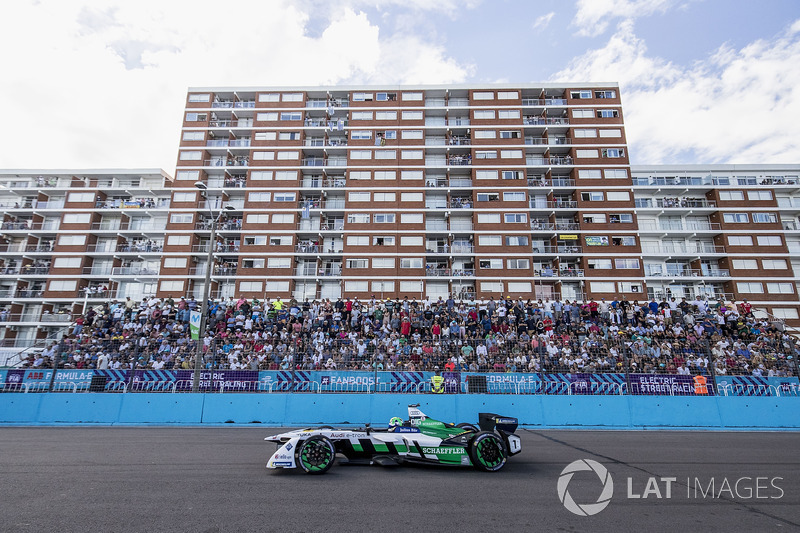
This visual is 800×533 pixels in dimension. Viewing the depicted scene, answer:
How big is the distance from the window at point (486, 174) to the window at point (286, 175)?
18921 mm

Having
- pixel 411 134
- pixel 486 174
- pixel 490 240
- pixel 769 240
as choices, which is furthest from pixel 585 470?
pixel 769 240

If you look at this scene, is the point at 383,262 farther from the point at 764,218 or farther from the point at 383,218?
the point at 764,218

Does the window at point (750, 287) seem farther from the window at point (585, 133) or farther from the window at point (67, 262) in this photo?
the window at point (67, 262)

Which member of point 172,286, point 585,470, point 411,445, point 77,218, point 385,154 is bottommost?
point 585,470

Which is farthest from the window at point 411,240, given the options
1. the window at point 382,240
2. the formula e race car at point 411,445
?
the formula e race car at point 411,445

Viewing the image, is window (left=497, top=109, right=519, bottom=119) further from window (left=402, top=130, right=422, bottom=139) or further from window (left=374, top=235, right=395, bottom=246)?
window (left=374, top=235, right=395, bottom=246)

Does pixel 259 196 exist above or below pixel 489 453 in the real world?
above

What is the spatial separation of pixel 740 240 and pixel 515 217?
2329cm

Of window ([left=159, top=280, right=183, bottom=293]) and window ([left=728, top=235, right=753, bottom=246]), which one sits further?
window ([left=728, top=235, right=753, bottom=246])

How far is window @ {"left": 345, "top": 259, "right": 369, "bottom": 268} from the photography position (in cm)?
4153

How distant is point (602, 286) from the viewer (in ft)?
131

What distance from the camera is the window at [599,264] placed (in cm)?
4047

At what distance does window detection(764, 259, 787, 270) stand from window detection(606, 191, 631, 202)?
1499 centimetres

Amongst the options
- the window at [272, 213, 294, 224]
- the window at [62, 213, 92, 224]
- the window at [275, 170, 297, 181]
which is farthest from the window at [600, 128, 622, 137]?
the window at [62, 213, 92, 224]
